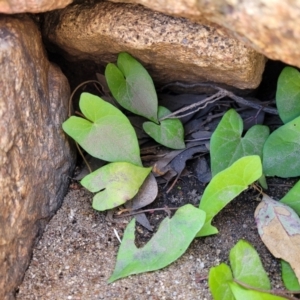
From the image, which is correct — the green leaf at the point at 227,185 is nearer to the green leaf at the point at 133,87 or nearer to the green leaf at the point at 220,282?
the green leaf at the point at 220,282

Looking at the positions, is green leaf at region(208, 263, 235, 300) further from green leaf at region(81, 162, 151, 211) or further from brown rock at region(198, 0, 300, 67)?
brown rock at region(198, 0, 300, 67)

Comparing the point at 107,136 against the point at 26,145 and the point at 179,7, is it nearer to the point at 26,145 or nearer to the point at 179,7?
the point at 26,145

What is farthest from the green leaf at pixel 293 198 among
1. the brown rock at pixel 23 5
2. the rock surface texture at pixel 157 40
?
the brown rock at pixel 23 5

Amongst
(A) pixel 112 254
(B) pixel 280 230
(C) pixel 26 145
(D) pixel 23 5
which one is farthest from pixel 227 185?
(D) pixel 23 5

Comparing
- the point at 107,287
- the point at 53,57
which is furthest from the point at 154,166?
the point at 53,57

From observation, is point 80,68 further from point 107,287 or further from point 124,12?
point 107,287

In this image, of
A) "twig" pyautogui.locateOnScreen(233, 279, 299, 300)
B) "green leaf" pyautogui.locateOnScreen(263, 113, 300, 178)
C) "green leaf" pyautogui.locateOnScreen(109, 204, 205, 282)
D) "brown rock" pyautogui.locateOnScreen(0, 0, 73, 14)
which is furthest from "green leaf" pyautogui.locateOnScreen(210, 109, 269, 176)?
"brown rock" pyautogui.locateOnScreen(0, 0, 73, 14)

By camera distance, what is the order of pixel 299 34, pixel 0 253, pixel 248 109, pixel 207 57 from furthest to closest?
1. pixel 248 109
2. pixel 207 57
3. pixel 0 253
4. pixel 299 34
